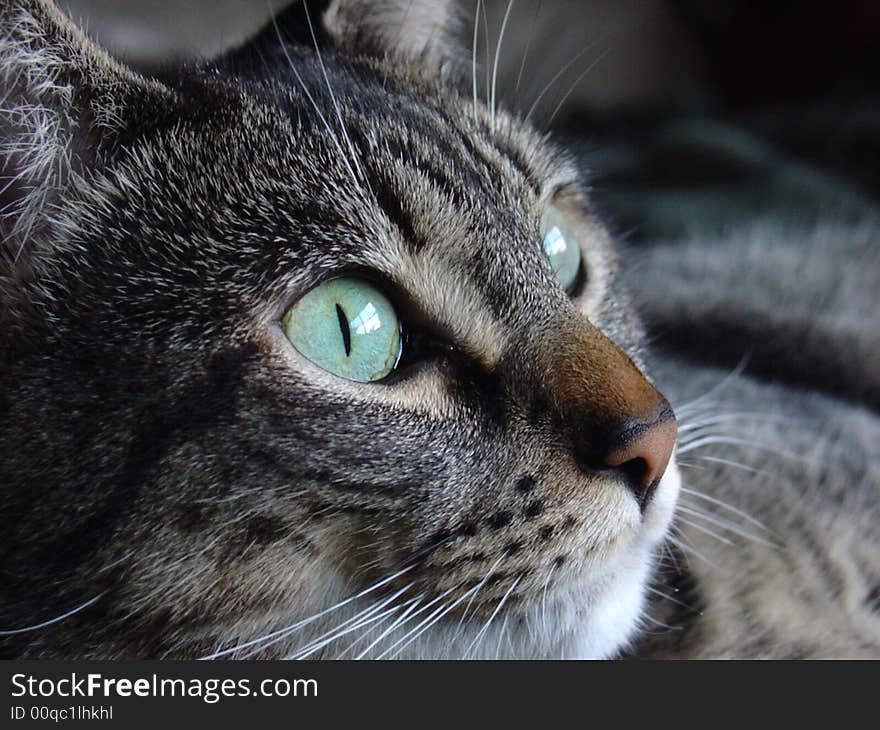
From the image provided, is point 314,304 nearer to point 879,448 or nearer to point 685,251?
point 879,448

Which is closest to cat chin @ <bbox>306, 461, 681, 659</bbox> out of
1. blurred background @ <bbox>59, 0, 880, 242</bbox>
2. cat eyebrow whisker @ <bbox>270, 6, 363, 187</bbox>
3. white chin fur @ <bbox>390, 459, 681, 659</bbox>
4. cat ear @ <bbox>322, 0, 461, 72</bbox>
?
white chin fur @ <bbox>390, 459, 681, 659</bbox>

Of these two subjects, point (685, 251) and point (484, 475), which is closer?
point (484, 475)

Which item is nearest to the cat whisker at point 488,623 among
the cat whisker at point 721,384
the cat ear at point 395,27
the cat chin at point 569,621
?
the cat chin at point 569,621

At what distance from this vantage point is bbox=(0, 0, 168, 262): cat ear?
0.66 meters

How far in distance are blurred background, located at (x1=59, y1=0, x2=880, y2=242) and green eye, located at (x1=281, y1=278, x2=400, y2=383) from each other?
0.82 meters

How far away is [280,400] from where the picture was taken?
0.65 m

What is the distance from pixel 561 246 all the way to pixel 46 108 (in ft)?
1.53

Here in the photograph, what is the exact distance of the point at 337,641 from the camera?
71 cm

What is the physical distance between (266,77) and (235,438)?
0.36 m

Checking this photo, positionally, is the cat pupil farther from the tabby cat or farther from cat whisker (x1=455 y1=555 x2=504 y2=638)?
cat whisker (x1=455 y1=555 x2=504 y2=638)

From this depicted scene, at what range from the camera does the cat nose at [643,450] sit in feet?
2.18

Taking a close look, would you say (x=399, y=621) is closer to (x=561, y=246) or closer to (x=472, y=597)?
(x=472, y=597)

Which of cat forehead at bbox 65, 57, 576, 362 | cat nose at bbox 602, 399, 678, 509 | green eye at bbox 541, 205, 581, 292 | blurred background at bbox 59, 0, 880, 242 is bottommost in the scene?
cat nose at bbox 602, 399, 678, 509

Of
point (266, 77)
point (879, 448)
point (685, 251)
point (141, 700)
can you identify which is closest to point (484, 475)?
point (141, 700)
